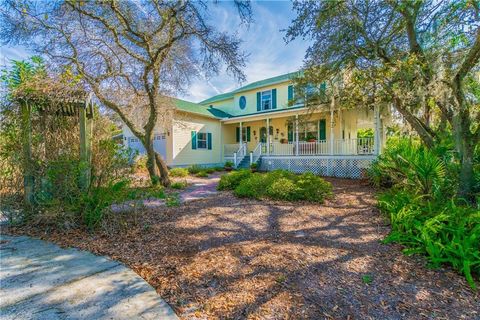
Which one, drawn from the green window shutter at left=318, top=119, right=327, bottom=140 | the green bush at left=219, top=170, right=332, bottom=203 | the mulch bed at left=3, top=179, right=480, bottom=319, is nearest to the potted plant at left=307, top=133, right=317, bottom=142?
the green window shutter at left=318, top=119, right=327, bottom=140

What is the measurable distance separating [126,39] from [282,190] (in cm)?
716

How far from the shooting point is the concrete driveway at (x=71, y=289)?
223 cm

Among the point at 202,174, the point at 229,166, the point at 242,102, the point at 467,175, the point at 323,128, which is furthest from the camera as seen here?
the point at 242,102

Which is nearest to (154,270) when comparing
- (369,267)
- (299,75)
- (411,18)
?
(369,267)

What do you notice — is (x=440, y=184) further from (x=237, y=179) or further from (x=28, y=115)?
(x=28, y=115)

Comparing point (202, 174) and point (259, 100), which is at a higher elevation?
point (259, 100)

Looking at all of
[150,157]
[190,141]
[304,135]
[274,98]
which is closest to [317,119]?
[304,135]

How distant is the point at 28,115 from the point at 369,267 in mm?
6147

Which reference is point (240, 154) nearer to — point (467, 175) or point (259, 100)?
point (259, 100)

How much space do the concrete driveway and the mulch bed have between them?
203 millimetres

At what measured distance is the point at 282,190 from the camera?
689 centimetres

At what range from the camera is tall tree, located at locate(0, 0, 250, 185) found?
255 inches

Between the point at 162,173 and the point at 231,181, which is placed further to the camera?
the point at 162,173

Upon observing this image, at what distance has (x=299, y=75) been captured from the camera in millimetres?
9820
